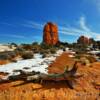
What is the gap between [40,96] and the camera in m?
8.64

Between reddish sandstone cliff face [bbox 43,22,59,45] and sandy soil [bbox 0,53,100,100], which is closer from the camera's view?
sandy soil [bbox 0,53,100,100]

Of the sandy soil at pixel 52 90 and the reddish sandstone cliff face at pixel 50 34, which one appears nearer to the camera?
the sandy soil at pixel 52 90

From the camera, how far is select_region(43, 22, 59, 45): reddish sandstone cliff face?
79375 mm

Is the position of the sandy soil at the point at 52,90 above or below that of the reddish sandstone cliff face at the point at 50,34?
below

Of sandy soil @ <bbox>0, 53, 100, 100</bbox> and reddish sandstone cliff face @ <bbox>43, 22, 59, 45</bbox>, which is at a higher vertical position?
reddish sandstone cliff face @ <bbox>43, 22, 59, 45</bbox>

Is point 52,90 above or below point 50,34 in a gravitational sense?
below

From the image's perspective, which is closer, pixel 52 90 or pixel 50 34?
pixel 52 90

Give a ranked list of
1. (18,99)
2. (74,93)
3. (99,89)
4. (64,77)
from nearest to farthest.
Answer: (18,99) < (74,93) < (99,89) < (64,77)

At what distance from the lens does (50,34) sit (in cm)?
8138

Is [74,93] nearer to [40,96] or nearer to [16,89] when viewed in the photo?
[40,96]

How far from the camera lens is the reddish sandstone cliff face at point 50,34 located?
260 ft

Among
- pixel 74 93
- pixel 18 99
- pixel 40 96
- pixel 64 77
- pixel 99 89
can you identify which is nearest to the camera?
pixel 18 99

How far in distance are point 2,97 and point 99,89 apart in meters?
→ 5.26

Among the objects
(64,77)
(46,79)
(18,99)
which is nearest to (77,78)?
(64,77)
